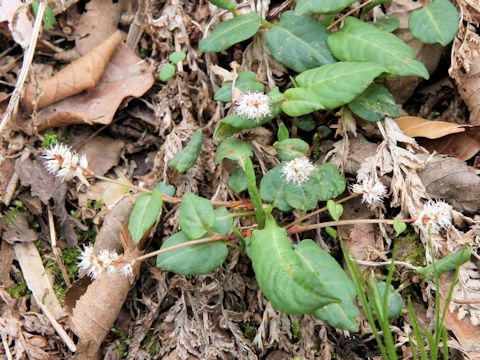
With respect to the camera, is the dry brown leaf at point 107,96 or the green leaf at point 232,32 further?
the dry brown leaf at point 107,96

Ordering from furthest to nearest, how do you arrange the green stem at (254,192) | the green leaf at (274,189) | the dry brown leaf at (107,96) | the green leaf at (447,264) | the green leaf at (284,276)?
the dry brown leaf at (107,96) < the green leaf at (274,189) < the green stem at (254,192) < the green leaf at (447,264) < the green leaf at (284,276)

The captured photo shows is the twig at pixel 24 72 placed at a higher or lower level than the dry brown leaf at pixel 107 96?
higher

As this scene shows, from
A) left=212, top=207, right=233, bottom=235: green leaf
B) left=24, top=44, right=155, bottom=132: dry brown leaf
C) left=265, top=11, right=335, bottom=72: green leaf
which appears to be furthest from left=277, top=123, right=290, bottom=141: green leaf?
left=24, top=44, right=155, bottom=132: dry brown leaf

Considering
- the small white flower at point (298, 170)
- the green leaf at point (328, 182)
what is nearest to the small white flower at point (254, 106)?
the small white flower at point (298, 170)

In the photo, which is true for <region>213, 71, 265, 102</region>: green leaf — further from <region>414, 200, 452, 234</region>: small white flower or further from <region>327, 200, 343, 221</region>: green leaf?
<region>414, 200, 452, 234</region>: small white flower

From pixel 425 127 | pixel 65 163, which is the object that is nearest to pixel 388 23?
pixel 425 127

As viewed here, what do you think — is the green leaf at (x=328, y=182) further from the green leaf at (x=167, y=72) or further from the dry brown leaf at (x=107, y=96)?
the dry brown leaf at (x=107, y=96)

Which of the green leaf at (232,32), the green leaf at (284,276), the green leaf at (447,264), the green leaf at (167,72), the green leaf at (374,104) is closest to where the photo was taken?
the green leaf at (284,276)
